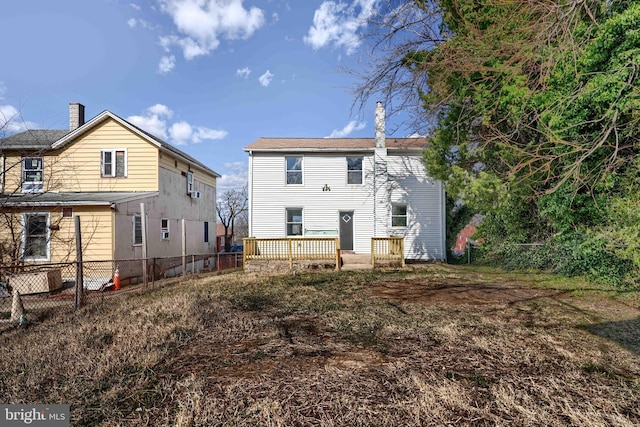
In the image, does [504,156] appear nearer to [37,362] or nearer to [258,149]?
[258,149]

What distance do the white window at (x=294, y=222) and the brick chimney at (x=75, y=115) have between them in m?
11.2

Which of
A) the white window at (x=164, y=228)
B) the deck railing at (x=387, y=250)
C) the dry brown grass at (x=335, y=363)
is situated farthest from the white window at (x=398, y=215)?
the white window at (x=164, y=228)

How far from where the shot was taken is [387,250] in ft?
43.3

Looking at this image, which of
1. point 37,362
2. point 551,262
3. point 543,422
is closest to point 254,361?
point 37,362

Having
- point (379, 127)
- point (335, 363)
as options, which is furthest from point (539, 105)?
point (335, 363)

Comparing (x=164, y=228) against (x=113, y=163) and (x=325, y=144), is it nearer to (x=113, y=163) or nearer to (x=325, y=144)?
(x=113, y=163)

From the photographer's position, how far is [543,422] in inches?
95.3

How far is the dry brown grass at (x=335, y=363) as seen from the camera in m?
2.58

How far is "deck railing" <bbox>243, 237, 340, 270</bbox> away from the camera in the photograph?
11906mm

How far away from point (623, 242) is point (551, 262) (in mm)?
3236

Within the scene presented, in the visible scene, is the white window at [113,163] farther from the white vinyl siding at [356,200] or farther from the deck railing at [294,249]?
the deck railing at [294,249]

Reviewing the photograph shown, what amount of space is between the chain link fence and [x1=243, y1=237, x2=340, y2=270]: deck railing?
353cm

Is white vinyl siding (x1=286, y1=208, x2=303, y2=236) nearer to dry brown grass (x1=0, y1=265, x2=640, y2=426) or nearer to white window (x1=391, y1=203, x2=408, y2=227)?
white window (x1=391, y1=203, x2=408, y2=227)

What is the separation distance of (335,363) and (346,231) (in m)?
11.0
